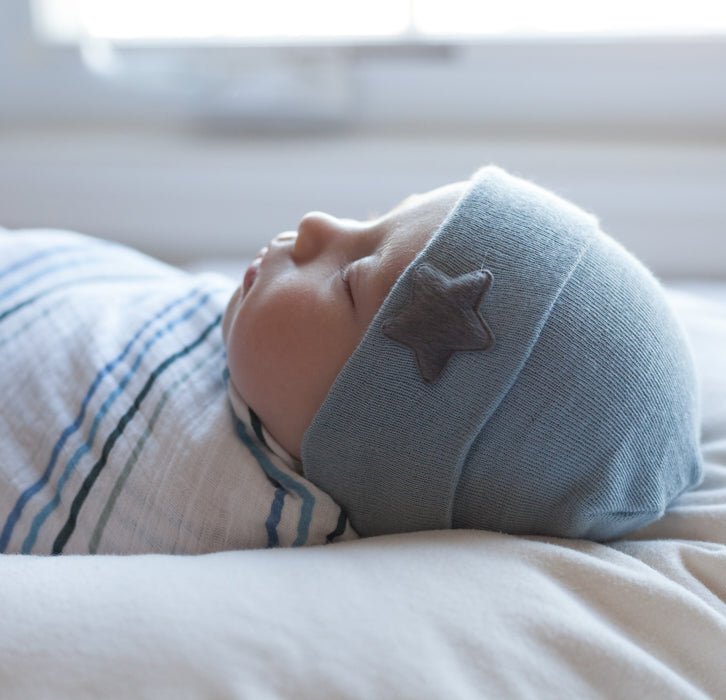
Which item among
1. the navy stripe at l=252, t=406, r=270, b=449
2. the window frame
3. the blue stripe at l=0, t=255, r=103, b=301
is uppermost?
the window frame

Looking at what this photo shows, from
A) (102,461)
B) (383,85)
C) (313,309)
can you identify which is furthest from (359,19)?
(102,461)

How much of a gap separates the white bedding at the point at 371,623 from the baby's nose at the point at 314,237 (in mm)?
295

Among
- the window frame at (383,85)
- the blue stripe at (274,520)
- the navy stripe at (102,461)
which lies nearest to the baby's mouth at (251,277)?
the navy stripe at (102,461)

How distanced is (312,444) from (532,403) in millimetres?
190

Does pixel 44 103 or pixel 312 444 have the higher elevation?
pixel 44 103

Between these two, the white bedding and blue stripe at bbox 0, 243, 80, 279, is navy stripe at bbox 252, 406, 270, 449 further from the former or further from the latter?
blue stripe at bbox 0, 243, 80, 279

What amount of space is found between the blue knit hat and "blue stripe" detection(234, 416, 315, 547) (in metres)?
0.03

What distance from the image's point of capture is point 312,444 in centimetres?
68

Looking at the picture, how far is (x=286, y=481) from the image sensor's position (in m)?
0.71

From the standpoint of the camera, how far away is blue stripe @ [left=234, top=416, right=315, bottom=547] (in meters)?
0.68

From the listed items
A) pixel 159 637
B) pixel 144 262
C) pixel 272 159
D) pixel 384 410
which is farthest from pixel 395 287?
pixel 272 159

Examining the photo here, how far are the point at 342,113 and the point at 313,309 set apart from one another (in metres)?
0.91

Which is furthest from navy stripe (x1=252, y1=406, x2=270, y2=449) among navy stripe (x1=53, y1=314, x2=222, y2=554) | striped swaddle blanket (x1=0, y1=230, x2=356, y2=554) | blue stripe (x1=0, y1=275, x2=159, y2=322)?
blue stripe (x1=0, y1=275, x2=159, y2=322)

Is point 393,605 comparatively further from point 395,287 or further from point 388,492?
point 395,287
